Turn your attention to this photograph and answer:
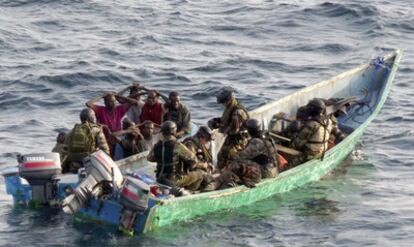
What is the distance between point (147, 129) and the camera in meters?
19.6

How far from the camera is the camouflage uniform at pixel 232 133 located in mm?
19344

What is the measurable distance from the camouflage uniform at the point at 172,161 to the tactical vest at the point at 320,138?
124 inches

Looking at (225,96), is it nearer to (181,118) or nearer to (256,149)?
(181,118)

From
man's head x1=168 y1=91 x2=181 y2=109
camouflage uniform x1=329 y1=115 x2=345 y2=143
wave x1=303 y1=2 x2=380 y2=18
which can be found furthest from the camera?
wave x1=303 y1=2 x2=380 y2=18

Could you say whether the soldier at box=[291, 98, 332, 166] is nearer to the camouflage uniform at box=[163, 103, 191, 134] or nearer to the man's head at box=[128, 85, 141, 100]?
the camouflage uniform at box=[163, 103, 191, 134]

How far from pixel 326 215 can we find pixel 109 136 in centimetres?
460

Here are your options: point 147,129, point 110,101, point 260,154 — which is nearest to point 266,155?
point 260,154

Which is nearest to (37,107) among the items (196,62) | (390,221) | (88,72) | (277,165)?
(88,72)

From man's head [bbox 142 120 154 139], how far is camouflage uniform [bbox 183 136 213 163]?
143 cm

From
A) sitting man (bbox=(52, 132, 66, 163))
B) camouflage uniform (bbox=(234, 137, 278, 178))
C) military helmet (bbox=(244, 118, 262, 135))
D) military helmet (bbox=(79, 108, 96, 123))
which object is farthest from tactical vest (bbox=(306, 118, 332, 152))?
sitting man (bbox=(52, 132, 66, 163))

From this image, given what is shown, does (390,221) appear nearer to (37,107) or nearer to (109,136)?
(109,136)

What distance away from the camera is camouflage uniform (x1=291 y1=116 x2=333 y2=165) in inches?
→ 770

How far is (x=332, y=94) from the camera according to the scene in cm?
2480

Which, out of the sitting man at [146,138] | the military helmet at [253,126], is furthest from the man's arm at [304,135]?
the sitting man at [146,138]
